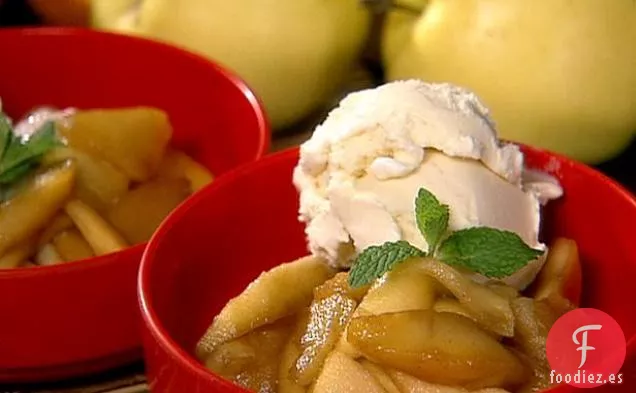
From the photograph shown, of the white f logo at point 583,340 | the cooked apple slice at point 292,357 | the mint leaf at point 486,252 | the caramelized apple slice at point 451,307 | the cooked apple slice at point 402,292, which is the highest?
the mint leaf at point 486,252

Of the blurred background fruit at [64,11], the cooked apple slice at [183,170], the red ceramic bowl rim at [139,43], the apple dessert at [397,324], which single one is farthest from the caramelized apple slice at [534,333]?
the blurred background fruit at [64,11]

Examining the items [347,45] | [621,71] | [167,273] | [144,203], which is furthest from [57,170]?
[621,71]

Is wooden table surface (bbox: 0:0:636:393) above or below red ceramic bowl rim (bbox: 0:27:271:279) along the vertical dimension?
below

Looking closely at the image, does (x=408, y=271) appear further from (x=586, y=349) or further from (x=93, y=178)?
(x=93, y=178)

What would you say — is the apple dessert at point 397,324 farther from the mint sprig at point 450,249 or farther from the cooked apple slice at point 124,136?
the cooked apple slice at point 124,136

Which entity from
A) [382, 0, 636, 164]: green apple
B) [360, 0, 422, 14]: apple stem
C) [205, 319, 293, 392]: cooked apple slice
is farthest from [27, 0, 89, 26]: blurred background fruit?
[205, 319, 293, 392]: cooked apple slice

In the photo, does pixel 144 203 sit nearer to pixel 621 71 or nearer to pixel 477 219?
pixel 477 219

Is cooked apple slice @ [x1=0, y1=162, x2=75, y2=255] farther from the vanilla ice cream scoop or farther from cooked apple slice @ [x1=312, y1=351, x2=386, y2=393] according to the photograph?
cooked apple slice @ [x1=312, y1=351, x2=386, y2=393]
